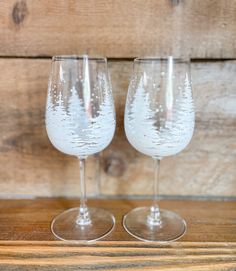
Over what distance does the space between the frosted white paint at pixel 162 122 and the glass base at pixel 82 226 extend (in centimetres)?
15

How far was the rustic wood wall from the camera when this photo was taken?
49cm

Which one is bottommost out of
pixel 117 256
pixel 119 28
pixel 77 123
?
pixel 117 256

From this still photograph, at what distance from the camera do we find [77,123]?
428mm

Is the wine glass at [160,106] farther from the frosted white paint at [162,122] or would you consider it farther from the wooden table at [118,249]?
the wooden table at [118,249]

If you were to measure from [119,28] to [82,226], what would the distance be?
322 millimetres

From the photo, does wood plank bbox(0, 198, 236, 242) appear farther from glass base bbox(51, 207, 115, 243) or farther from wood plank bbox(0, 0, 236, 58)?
wood plank bbox(0, 0, 236, 58)

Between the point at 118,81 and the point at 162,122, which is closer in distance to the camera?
the point at 162,122

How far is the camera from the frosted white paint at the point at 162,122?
426 millimetres

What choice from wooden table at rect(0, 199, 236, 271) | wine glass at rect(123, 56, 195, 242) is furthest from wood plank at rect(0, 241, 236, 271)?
wine glass at rect(123, 56, 195, 242)

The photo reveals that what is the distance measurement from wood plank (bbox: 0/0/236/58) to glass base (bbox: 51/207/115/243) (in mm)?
269

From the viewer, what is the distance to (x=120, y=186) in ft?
1.89

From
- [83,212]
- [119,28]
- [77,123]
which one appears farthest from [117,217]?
[119,28]

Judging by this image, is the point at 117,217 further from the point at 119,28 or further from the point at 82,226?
the point at 119,28

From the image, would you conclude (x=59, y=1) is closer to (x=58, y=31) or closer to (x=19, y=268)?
(x=58, y=31)
